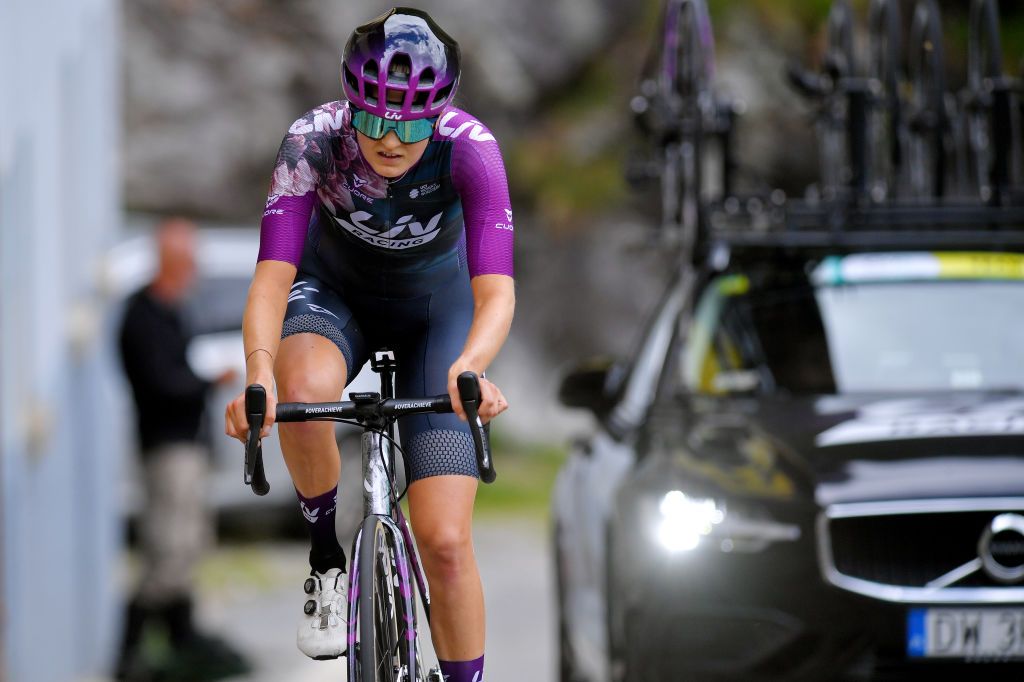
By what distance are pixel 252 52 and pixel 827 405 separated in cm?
1607

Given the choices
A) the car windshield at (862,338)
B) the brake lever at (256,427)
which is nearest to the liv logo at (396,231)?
the brake lever at (256,427)

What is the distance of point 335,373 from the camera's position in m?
3.00

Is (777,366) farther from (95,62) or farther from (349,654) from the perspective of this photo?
(95,62)

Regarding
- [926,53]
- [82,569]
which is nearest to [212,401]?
[82,569]

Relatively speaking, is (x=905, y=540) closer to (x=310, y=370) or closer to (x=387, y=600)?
(x=387, y=600)

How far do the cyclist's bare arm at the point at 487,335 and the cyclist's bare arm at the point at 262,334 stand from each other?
28 centimetres

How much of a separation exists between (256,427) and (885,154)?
5383 millimetres

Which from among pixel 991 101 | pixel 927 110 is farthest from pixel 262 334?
pixel 927 110

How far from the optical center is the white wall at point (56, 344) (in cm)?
820

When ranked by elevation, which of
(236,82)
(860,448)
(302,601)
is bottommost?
(302,601)

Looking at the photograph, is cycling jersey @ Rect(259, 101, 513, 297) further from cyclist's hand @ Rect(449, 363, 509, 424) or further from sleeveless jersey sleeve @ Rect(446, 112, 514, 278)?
cyclist's hand @ Rect(449, 363, 509, 424)

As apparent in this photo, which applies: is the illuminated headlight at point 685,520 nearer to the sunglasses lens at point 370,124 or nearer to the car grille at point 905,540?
the car grille at point 905,540

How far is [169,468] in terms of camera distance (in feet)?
34.2

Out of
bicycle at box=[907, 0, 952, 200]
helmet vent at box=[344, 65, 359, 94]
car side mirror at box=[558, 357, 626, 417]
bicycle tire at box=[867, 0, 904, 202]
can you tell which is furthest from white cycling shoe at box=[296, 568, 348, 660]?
bicycle at box=[907, 0, 952, 200]
